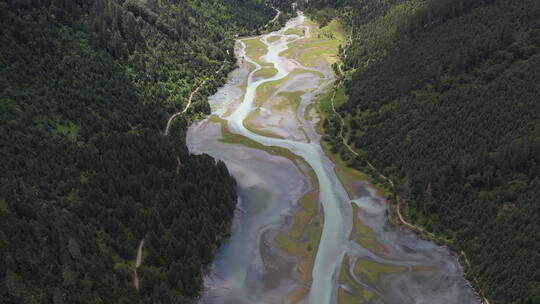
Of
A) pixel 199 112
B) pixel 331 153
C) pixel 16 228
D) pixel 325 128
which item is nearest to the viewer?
pixel 16 228

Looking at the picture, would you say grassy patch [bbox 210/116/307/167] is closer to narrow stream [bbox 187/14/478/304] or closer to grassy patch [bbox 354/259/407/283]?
narrow stream [bbox 187/14/478/304]

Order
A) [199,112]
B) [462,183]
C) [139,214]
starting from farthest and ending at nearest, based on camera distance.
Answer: [199,112], [462,183], [139,214]

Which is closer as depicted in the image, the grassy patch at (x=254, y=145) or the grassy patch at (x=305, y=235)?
the grassy patch at (x=305, y=235)

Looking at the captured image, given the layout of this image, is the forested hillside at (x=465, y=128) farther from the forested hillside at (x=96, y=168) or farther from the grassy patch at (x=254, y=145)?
the forested hillside at (x=96, y=168)

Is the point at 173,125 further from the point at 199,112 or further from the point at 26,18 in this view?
the point at 26,18

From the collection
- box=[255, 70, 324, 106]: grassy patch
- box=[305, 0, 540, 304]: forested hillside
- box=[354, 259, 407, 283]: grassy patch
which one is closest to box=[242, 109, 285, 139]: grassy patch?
box=[255, 70, 324, 106]: grassy patch

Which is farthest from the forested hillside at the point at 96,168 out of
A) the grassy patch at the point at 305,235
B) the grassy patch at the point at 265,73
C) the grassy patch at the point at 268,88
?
the grassy patch at the point at 265,73

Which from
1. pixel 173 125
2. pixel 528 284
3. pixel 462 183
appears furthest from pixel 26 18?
pixel 528 284
